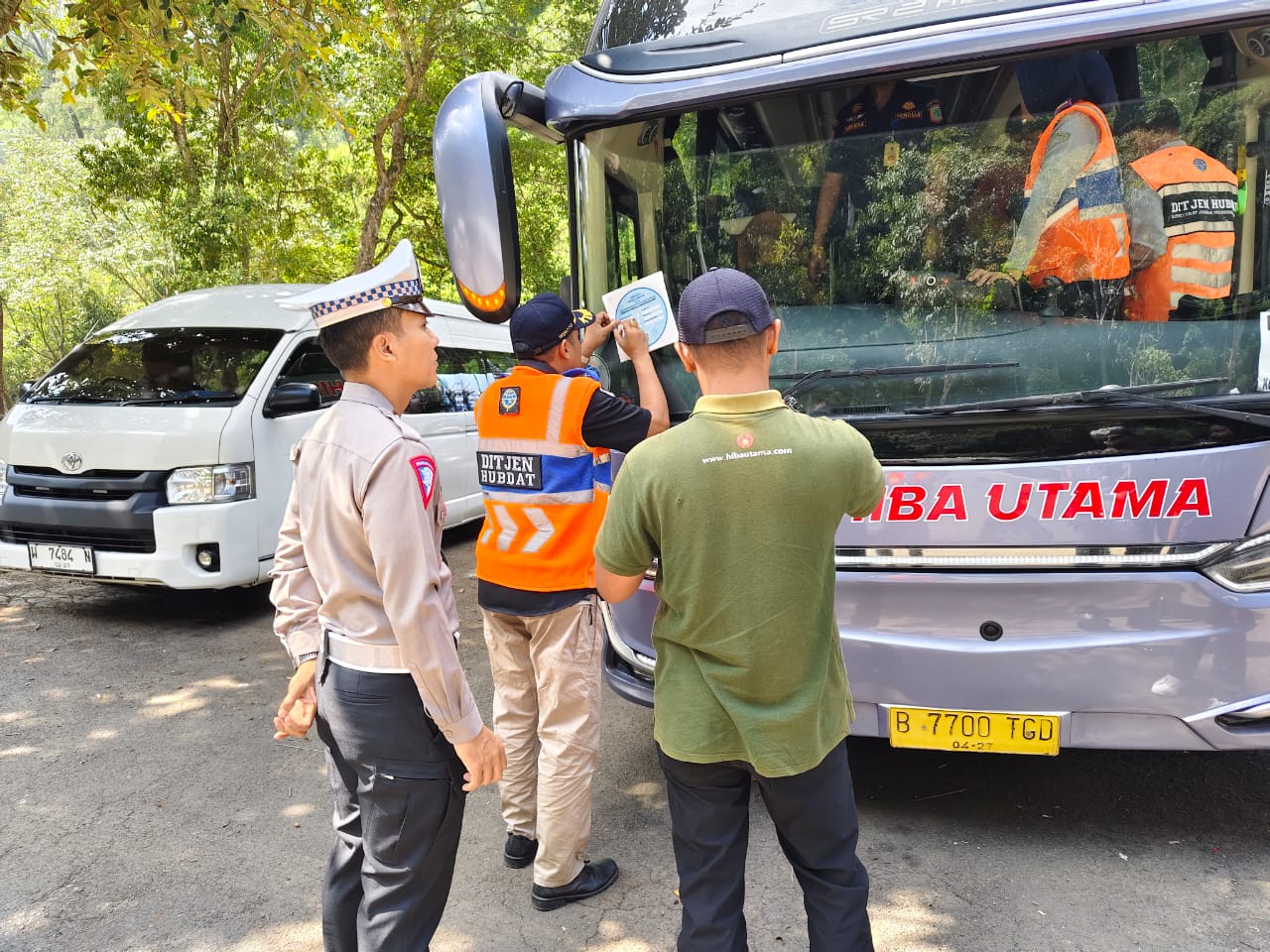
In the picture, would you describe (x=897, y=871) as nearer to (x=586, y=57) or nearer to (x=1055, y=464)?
(x=1055, y=464)

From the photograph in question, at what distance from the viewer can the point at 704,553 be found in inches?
81.6

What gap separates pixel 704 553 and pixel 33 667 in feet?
16.6

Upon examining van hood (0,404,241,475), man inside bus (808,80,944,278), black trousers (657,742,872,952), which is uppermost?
man inside bus (808,80,944,278)

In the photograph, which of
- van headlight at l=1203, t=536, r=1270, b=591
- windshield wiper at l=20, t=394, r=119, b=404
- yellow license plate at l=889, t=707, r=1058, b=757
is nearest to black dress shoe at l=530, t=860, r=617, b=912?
yellow license plate at l=889, t=707, r=1058, b=757

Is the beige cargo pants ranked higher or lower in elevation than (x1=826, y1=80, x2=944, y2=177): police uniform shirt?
lower

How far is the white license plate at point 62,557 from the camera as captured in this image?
6.05m

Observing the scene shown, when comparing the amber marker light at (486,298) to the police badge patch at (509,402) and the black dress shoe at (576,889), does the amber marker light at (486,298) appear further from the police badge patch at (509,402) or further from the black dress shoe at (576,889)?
the black dress shoe at (576,889)

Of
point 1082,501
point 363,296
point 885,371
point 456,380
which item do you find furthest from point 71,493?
point 1082,501

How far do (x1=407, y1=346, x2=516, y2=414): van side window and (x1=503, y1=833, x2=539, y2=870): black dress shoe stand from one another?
5053 mm

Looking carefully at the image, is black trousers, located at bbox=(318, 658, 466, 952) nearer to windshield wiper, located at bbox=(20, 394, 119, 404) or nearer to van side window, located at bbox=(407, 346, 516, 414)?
windshield wiper, located at bbox=(20, 394, 119, 404)

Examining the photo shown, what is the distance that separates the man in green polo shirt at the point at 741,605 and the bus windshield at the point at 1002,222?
1.19 metres

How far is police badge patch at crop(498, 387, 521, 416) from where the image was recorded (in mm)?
3096

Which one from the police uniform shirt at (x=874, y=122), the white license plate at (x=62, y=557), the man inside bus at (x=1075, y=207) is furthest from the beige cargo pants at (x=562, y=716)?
the white license plate at (x=62, y=557)

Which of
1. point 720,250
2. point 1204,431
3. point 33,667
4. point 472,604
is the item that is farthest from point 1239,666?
point 33,667
